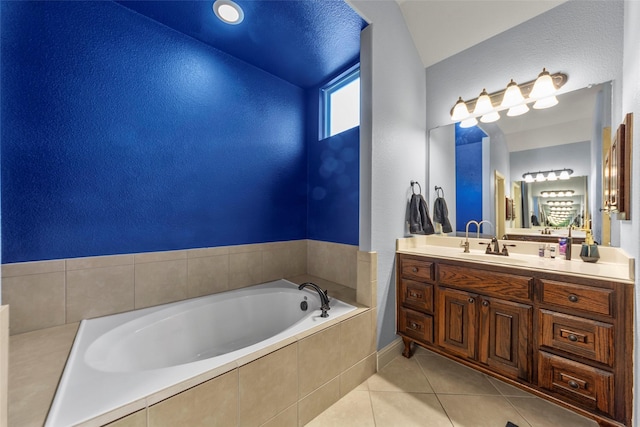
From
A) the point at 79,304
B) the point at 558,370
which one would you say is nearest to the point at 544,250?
the point at 558,370

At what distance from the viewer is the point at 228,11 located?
5.59 ft

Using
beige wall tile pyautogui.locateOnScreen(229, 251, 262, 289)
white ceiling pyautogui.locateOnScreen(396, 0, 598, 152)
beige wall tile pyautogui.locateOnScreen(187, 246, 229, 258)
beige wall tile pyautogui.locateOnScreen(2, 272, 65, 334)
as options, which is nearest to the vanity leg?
beige wall tile pyautogui.locateOnScreen(229, 251, 262, 289)

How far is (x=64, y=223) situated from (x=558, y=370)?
116 inches

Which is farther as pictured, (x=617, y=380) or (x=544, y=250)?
(x=544, y=250)

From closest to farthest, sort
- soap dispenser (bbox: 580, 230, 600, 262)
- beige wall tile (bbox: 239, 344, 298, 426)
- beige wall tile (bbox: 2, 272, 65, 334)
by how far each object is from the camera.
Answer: beige wall tile (bbox: 239, 344, 298, 426)
beige wall tile (bbox: 2, 272, 65, 334)
soap dispenser (bbox: 580, 230, 600, 262)

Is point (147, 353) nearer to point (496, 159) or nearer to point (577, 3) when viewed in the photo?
point (496, 159)

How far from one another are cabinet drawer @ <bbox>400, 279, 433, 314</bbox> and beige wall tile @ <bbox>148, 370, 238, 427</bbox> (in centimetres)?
136

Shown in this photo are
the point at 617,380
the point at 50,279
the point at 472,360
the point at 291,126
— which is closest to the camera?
the point at 617,380

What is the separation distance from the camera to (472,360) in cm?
157

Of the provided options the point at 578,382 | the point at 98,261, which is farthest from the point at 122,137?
the point at 578,382

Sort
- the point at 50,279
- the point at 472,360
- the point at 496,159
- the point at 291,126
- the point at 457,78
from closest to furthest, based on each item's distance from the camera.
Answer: the point at 50,279
the point at 472,360
the point at 496,159
the point at 457,78
the point at 291,126

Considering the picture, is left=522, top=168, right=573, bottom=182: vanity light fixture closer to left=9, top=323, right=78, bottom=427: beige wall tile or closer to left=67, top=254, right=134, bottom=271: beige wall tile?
left=9, top=323, right=78, bottom=427: beige wall tile

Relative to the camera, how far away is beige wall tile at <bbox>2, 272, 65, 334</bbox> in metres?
1.32

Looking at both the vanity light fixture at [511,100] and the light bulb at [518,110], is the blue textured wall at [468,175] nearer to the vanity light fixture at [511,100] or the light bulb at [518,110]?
the vanity light fixture at [511,100]
